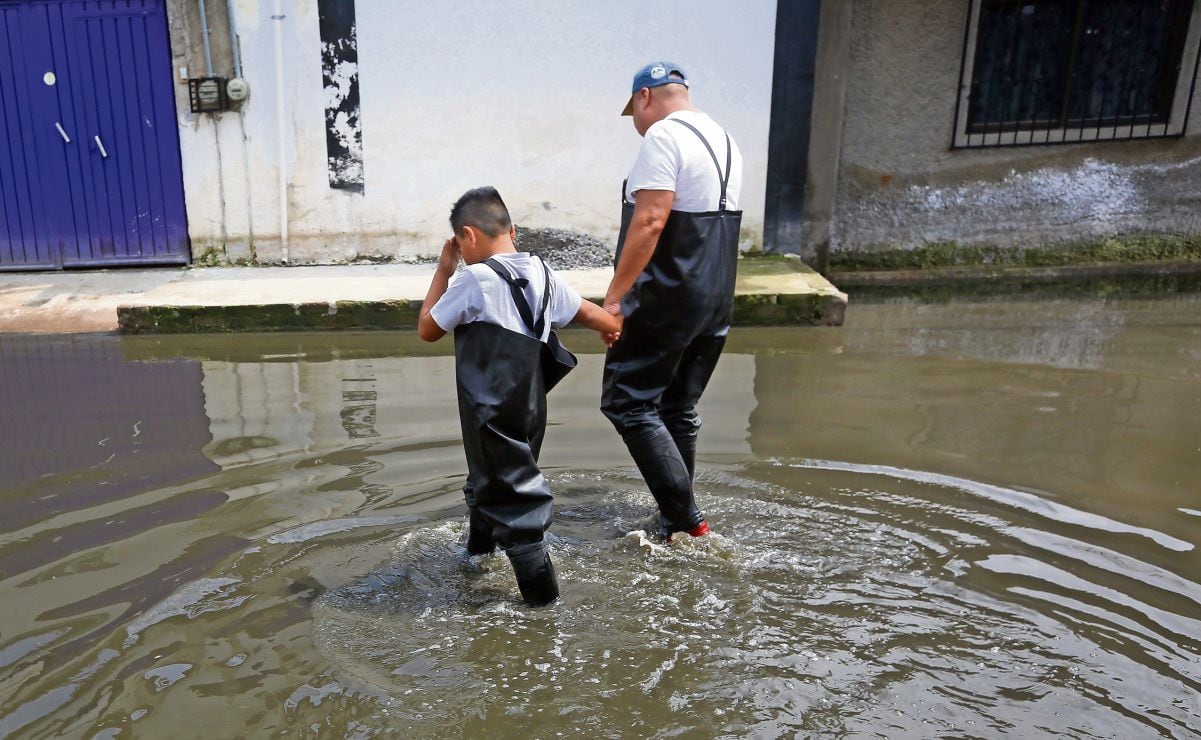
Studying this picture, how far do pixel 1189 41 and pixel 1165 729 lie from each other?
7.85m

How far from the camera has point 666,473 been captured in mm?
3469

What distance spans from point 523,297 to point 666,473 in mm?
916

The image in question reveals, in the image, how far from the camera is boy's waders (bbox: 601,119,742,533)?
11.0ft

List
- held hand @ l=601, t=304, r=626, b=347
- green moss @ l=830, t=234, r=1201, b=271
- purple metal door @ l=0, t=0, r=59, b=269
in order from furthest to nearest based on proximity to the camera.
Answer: green moss @ l=830, t=234, r=1201, b=271 → purple metal door @ l=0, t=0, r=59, b=269 → held hand @ l=601, t=304, r=626, b=347

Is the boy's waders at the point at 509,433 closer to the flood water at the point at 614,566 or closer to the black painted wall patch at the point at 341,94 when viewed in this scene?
the flood water at the point at 614,566

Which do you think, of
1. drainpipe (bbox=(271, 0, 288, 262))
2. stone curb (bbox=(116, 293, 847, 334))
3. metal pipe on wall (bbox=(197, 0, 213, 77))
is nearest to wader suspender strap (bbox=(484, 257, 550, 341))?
stone curb (bbox=(116, 293, 847, 334))

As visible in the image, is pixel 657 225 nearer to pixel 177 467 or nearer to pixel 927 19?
pixel 177 467

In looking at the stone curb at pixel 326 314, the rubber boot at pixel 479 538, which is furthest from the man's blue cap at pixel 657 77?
the stone curb at pixel 326 314

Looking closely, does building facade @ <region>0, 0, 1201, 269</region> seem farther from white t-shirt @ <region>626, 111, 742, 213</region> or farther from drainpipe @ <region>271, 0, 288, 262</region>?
white t-shirt @ <region>626, 111, 742, 213</region>

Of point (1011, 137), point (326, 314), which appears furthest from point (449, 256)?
point (1011, 137)

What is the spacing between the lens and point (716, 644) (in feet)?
9.43

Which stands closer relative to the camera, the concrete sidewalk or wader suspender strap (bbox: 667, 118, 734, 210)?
wader suspender strap (bbox: 667, 118, 734, 210)

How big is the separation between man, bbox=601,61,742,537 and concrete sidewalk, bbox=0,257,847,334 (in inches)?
130

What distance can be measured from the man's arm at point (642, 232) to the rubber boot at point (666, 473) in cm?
51
